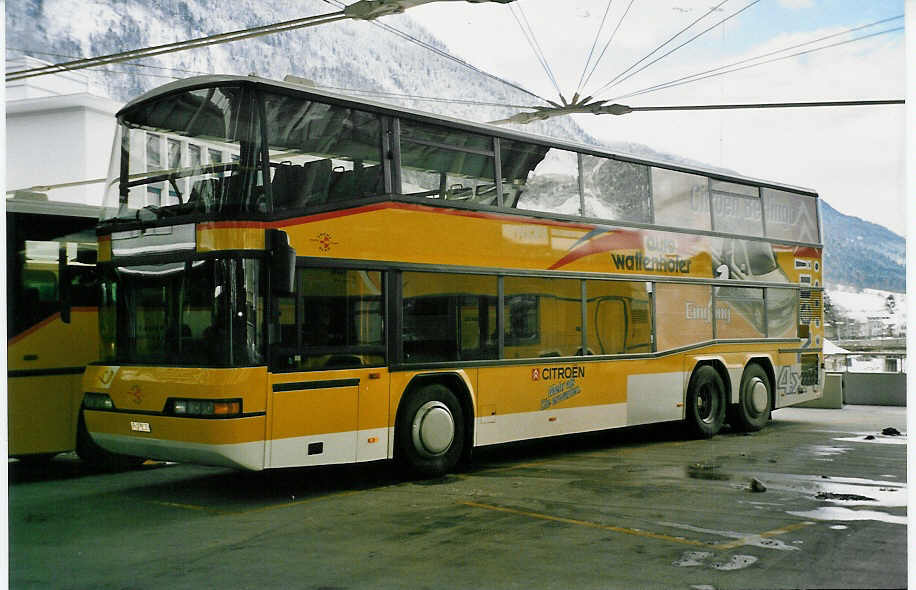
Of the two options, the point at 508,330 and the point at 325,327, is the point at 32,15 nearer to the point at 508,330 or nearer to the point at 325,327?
the point at 325,327

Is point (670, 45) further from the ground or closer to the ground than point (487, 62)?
closer to the ground

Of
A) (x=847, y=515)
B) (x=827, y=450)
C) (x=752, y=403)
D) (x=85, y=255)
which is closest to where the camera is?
(x=847, y=515)

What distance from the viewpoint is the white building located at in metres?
10.3

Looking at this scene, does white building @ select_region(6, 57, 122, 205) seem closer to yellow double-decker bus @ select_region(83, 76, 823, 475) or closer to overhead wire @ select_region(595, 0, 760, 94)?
yellow double-decker bus @ select_region(83, 76, 823, 475)

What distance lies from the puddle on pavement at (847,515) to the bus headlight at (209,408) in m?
4.50

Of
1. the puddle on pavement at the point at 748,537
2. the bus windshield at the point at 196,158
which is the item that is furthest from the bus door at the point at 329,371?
the puddle on pavement at the point at 748,537

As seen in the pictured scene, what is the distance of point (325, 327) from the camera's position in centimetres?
832

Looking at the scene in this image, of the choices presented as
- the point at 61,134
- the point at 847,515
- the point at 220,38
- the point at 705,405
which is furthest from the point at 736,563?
the point at 61,134

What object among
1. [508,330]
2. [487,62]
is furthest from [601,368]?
[487,62]

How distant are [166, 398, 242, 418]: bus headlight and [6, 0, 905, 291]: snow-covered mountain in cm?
297

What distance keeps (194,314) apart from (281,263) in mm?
875

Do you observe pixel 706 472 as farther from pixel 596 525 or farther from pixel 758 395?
pixel 758 395

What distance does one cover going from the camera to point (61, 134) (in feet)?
49.8

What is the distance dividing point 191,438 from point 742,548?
4399 millimetres
